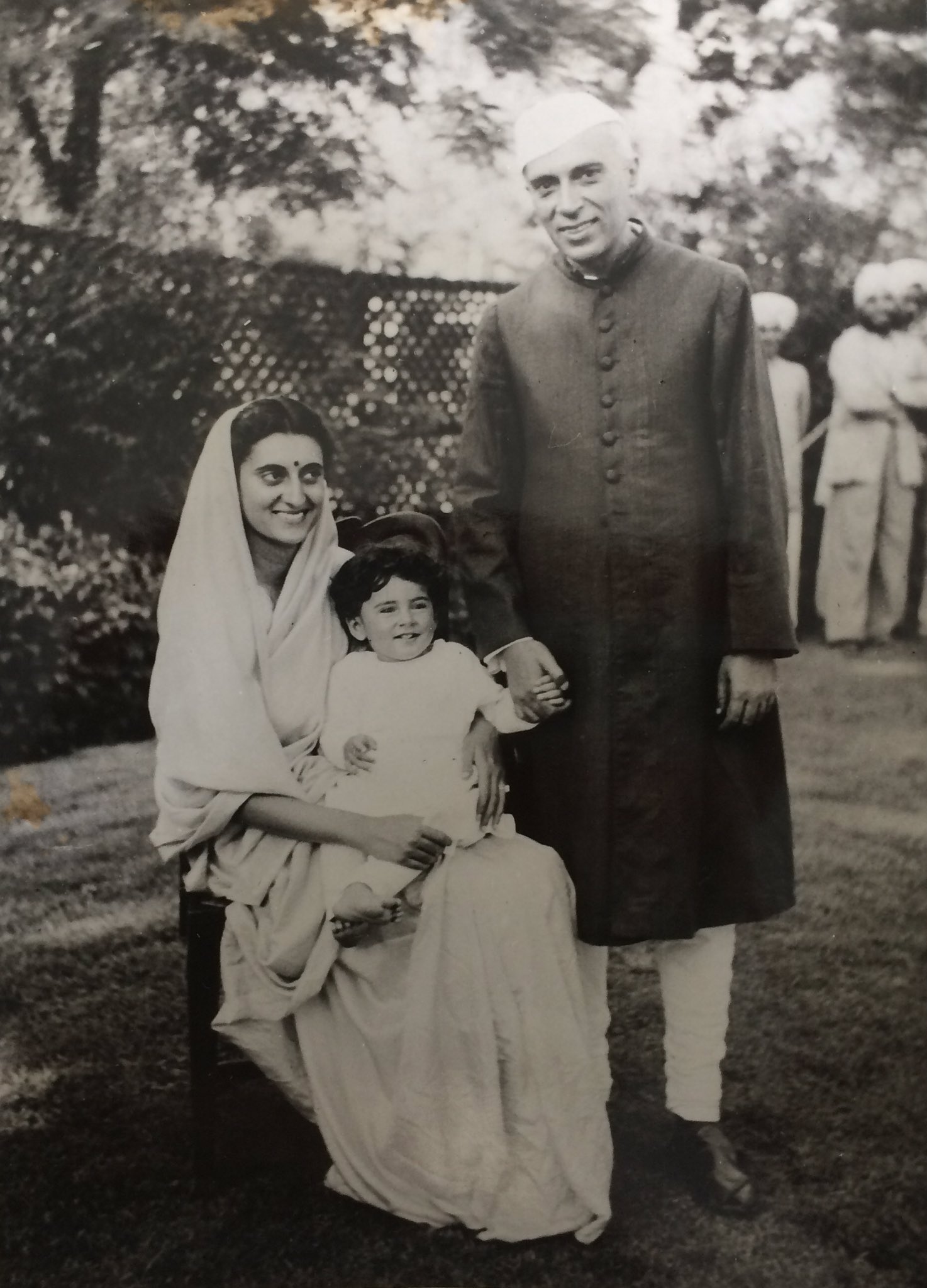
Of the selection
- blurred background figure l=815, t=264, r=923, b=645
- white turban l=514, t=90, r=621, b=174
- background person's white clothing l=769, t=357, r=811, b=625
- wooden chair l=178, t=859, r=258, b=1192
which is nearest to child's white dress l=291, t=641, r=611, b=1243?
wooden chair l=178, t=859, r=258, b=1192

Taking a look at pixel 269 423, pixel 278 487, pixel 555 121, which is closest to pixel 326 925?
pixel 278 487

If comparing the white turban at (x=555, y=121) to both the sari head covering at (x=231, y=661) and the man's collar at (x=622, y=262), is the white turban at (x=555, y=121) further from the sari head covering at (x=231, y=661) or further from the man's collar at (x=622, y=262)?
the sari head covering at (x=231, y=661)

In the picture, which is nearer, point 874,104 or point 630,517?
point 630,517

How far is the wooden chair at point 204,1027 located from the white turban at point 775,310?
154 centimetres

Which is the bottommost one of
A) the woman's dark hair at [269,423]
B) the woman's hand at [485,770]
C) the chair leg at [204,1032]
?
the chair leg at [204,1032]

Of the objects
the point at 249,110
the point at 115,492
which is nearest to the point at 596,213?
the point at 249,110

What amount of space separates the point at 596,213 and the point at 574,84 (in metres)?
0.32

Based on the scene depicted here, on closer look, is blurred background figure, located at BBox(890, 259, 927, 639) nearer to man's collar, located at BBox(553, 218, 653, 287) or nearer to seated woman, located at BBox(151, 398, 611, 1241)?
man's collar, located at BBox(553, 218, 653, 287)

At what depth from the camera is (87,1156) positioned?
225 centimetres

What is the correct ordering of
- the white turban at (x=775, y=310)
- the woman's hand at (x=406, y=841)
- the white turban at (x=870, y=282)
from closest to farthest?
the woman's hand at (x=406, y=841)
the white turban at (x=775, y=310)
the white turban at (x=870, y=282)

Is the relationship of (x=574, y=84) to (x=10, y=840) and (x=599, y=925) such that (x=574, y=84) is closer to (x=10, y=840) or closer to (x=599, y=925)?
(x=599, y=925)

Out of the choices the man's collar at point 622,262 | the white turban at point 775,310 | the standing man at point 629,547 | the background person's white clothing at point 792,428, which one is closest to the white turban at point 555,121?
the standing man at point 629,547

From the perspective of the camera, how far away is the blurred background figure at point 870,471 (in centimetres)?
236

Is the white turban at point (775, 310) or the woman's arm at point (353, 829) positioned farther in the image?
the white turban at point (775, 310)
